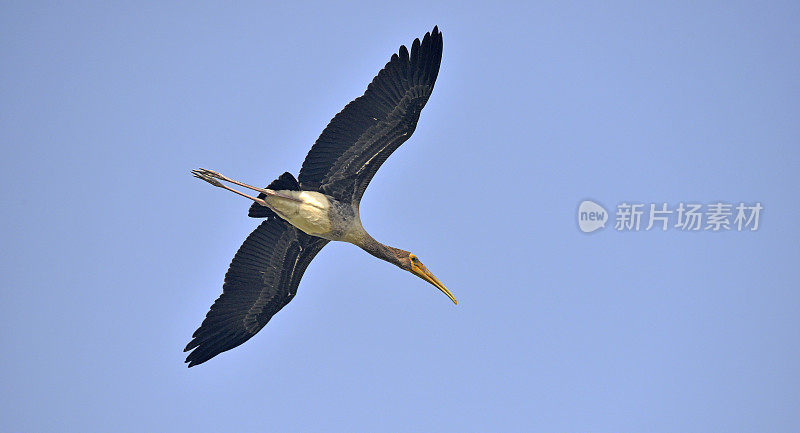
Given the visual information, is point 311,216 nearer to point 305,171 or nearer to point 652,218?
point 305,171

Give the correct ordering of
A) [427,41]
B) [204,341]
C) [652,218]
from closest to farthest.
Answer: [427,41], [204,341], [652,218]

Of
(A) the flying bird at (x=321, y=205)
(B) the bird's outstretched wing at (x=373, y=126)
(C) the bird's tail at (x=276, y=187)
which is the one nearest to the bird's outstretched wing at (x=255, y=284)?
(A) the flying bird at (x=321, y=205)

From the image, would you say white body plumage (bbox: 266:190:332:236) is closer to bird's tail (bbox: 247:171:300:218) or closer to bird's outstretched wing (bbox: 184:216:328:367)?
bird's tail (bbox: 247:171:300:218)

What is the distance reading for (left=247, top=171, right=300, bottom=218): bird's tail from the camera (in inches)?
658

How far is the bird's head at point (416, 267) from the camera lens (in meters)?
17.9

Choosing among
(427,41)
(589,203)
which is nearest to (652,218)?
(589,203)

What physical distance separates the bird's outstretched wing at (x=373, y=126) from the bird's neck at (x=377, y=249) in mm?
708

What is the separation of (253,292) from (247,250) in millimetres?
702

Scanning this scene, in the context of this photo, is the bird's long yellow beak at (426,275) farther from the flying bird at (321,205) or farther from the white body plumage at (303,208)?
the white body plumage at (303,208)

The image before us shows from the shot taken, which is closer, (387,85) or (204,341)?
(387,85)

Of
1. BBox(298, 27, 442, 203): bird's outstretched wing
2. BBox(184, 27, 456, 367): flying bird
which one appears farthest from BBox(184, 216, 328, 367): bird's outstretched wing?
BBox(298, 27, 442, 203): bird's outstretched wing

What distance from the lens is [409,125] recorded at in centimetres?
1658

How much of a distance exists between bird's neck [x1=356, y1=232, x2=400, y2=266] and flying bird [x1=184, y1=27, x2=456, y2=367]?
16 millimetres

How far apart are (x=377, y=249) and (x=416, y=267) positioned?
70cm
